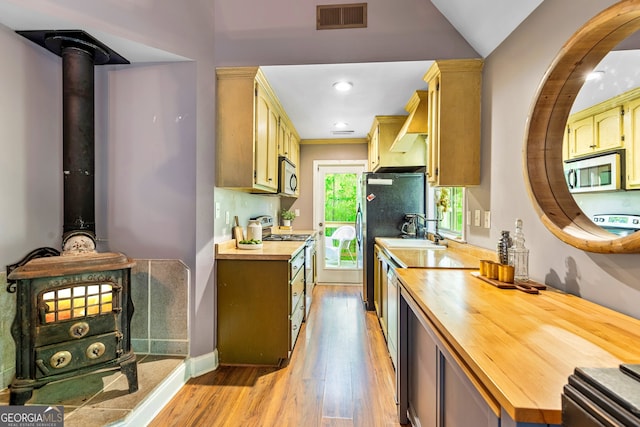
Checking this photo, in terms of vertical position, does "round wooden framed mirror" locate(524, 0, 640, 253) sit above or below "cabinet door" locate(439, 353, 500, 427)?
above

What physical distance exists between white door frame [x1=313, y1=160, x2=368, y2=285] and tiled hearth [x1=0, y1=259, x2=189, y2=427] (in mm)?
2821

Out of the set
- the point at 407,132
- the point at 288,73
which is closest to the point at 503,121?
the point at 407,132

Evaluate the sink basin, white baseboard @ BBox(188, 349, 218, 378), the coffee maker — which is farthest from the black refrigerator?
white baseboard @ BBox(188, 349, 218, 378)

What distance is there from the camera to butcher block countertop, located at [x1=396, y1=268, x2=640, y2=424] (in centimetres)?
62

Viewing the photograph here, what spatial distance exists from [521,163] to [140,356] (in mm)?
2863

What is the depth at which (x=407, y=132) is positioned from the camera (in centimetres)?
296

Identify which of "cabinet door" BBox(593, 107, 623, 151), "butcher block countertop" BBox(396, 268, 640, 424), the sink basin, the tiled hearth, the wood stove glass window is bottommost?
the tiled hearth

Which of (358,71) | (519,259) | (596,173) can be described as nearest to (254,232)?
(358,71)

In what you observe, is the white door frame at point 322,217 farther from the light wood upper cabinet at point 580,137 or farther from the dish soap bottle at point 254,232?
the light wood upper cabinet at point 580,137

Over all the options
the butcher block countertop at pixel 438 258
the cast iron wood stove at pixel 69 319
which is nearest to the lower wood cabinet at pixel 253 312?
the cast iron wood stove at pixel 69 319

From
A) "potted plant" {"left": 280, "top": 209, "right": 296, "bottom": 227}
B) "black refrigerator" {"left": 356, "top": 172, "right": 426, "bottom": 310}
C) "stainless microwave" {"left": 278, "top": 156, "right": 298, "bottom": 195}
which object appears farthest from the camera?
"potted plant" {"left": 280, "top": 209, "right": 296, "bottom": 227}

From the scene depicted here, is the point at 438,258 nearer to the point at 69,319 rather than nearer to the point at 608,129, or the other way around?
the point at 608,129

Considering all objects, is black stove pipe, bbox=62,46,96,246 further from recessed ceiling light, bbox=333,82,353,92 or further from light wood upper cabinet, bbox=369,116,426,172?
light wood upper cabinet, bbox=369,116,426,172

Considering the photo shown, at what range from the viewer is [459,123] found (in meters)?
2.26
